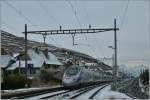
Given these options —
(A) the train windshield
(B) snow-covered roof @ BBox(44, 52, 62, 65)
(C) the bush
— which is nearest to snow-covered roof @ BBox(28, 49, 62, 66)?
(B) snow-covered roof @ BBox(44, 52, 62, 65)

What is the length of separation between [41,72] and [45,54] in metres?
13.9

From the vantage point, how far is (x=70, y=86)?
43156 mm

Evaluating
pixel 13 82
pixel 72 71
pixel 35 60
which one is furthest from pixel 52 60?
pixel 72 71

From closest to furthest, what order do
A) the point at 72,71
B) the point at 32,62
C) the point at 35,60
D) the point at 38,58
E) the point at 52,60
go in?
the point at 72,71 < the point at 32,62 < the point at 35,60 < the point at 38,58 < the point at 52,60

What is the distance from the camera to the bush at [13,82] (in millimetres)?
43909

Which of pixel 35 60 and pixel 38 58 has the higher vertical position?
pixel 38 58

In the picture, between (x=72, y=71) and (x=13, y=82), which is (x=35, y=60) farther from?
(x=72, y=71)

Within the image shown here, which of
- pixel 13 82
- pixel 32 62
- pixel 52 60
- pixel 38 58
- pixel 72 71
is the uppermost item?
pixel 38 58

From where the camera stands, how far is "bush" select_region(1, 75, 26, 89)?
43909 millimetres

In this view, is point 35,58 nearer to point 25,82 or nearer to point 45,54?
point 45,54

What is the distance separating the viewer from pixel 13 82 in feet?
148

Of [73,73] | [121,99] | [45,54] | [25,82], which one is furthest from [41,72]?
[121,99]

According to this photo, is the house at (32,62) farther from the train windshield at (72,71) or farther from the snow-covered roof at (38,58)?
the train windshield at (72,71)

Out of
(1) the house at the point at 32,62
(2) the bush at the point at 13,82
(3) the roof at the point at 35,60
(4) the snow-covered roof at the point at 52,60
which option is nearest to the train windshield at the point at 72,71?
(2) the bush at the point at 13,82
